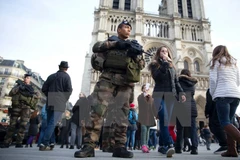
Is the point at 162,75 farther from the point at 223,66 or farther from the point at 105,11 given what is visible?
the point at 105,11

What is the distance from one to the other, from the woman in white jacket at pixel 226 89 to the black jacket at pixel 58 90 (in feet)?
8.88

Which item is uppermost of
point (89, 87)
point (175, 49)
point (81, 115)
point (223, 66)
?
point (175, 49)

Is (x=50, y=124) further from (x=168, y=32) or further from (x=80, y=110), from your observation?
(x=168, y=32)

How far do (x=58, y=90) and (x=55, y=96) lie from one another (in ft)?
0.49

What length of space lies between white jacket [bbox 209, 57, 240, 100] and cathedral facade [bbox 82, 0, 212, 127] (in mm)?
16970

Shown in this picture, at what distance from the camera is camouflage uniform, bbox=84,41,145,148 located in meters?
2.10

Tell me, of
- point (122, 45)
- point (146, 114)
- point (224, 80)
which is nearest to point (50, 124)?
point (146, 114)

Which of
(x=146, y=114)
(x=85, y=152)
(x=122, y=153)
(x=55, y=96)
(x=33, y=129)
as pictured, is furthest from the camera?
(x=33, y=129)

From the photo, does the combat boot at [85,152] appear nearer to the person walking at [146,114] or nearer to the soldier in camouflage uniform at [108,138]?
the soldier in camouflage uniform at [108,138]

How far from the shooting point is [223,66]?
2.53 meters

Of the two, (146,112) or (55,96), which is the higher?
(55,96)

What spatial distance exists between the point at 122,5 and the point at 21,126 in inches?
908

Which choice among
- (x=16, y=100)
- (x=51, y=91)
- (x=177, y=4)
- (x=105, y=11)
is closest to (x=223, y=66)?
(x=51, y=91)

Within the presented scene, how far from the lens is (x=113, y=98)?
7.45 ft
